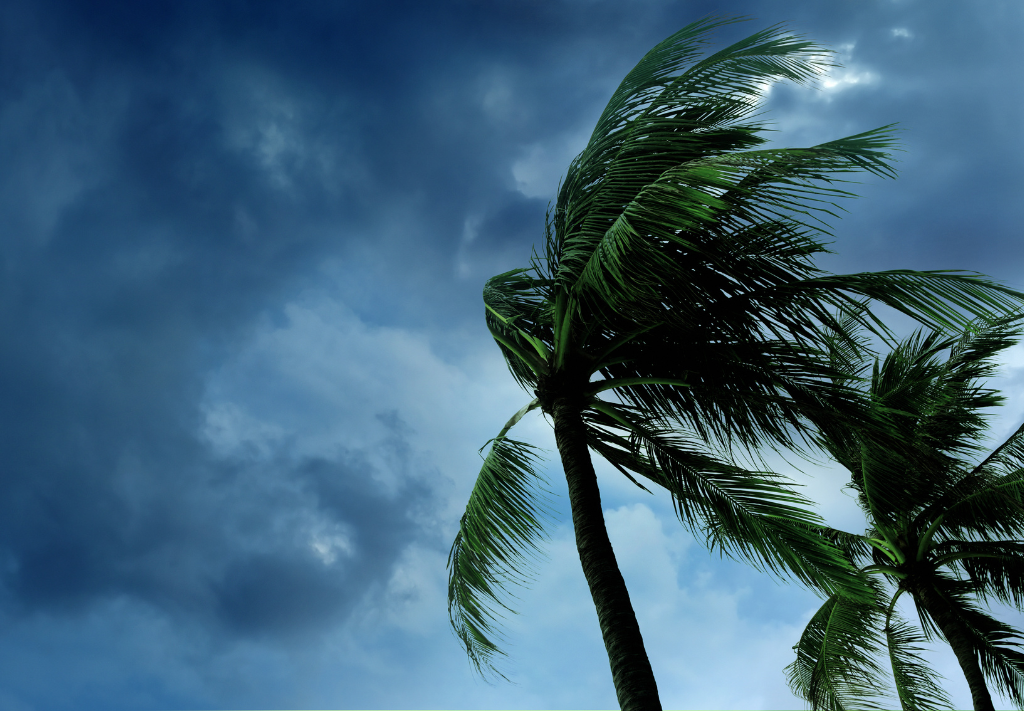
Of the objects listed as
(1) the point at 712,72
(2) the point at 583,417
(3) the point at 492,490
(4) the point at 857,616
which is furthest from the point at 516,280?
(4) the point at 857,616

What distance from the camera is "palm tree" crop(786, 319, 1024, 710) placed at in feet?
28.7

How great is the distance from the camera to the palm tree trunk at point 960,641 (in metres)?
9.09

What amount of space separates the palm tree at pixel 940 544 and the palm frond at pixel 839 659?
2 cm

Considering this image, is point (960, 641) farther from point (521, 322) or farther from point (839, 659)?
point (521, 322)

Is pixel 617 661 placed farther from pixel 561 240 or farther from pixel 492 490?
pixel 561 240

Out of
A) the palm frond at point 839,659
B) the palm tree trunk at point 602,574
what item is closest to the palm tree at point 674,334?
the palm tree trunk at point 602,574

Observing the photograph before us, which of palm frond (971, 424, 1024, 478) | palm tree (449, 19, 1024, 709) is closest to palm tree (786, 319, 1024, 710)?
palm frond (971, 424, 1024, 478)

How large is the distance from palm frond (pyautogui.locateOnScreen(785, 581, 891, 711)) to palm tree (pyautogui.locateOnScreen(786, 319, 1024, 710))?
0.02 m

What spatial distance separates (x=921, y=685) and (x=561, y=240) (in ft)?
30.4

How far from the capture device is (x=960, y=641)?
9.43m

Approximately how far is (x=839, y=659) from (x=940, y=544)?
3430 millimetres

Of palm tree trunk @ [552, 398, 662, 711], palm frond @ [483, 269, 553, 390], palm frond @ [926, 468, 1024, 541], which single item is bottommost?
palm tree trunk @ [552, 398, 662, 711]

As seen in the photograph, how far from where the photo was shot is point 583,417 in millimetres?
6742

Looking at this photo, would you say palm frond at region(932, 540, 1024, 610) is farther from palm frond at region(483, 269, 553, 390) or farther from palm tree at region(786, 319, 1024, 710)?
palm frond at region(483, 269, 553, 390)
